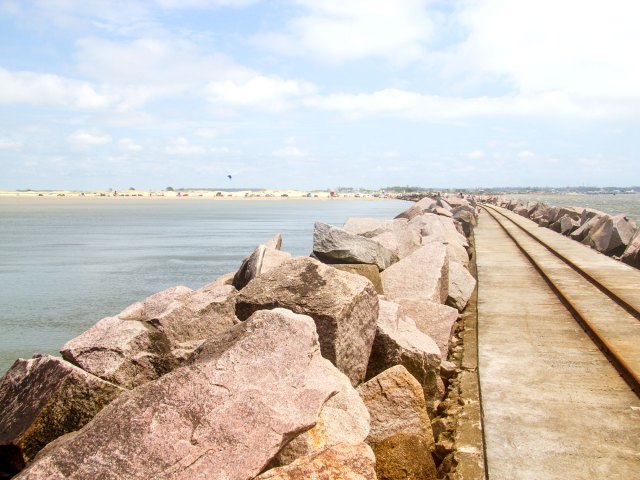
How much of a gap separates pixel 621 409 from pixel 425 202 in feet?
81.9

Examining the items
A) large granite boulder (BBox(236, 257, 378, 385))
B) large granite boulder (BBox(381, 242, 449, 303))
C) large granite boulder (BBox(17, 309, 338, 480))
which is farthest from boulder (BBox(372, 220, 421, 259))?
large granite boulder (BBox(17, 309, 338, 480))

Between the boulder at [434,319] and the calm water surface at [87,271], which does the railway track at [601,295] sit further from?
the calm water surface at [87,271]

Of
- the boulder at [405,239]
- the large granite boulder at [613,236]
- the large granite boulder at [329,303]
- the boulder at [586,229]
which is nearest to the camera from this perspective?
the large granite boulder at [329,303]

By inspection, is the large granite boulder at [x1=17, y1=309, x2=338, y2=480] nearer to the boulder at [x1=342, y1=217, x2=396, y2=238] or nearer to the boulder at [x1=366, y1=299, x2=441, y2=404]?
the boulder at [x1=366, y1=299, x2=441, y2=404]

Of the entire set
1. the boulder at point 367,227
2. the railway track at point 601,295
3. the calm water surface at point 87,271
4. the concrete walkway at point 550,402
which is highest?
the boulder at point 367,227

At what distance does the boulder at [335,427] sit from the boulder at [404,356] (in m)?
1.37

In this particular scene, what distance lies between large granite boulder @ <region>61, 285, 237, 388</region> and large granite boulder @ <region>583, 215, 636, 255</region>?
12.8 m

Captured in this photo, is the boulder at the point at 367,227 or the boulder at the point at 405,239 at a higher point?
the boulder at the point at 367,227

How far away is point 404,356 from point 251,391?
90.6 inches

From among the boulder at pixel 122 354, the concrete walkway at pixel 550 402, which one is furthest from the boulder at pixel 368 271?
the boulder at pixel 122 354

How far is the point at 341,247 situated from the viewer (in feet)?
25.5

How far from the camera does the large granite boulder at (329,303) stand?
4.32 metres

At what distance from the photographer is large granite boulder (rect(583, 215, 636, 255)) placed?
15773mm

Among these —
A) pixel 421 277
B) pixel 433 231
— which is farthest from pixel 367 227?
A: pixel 421 277
